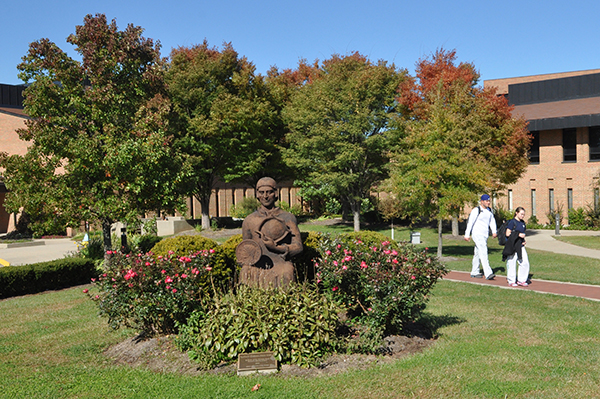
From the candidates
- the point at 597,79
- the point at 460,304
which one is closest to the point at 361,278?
the point at 460,304

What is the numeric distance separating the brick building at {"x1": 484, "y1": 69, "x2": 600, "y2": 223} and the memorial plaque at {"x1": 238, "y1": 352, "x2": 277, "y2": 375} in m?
31.0

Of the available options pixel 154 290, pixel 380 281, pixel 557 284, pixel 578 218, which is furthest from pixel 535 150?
pixel 154 290

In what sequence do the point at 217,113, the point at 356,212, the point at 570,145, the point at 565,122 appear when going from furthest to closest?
the point at 570,145 < the point at 565,122 < the point at 356,212 < the point at 217,113

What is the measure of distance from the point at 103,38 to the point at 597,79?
34.9m

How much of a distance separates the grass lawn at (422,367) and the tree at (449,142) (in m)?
8.01

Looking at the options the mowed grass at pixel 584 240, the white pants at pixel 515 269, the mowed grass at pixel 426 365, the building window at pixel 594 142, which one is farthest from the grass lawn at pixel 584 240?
the mowed grass at pixel 426 365

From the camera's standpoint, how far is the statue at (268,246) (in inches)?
294

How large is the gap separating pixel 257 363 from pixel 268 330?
413mm

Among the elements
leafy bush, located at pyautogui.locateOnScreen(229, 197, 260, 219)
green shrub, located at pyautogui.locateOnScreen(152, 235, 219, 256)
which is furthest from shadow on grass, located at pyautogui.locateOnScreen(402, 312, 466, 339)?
leafy bush, located at pyautogui.locateOnScreen(229, 197, 260, 219)

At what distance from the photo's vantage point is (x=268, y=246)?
7.50 metres

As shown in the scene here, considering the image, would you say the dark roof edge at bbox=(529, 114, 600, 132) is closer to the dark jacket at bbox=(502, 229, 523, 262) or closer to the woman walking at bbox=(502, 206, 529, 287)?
the woman walking at bbox=(502, 206, 529, 287)

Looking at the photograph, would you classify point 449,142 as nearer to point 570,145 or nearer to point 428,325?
point 428,325

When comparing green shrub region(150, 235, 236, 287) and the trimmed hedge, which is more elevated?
green shrub region(150, 235, 236, 287)

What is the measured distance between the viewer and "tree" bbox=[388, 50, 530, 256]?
1727cm
